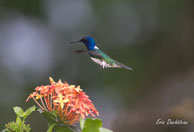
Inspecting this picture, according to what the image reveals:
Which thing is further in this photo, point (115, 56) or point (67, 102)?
point (115, 56)

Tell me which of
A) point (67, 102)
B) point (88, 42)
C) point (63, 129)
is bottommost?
point (63, 129)

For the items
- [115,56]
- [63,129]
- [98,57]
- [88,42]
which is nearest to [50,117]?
[63,129]

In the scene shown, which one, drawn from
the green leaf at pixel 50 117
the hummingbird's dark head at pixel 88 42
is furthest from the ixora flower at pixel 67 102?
the hummingbird's dark head at pixel 88 42

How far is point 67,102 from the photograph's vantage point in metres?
1.33

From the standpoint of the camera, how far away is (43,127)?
669cm

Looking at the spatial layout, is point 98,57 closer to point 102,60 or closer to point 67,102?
point 102,60

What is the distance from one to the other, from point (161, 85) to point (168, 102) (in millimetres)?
601

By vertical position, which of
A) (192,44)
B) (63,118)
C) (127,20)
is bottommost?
(63,118)

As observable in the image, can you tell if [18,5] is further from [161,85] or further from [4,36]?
[161,85]

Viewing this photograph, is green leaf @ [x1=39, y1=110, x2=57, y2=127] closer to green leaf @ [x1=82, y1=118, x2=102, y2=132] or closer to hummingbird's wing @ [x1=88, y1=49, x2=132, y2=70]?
green leaf @ [x1=82, y1=118, x2=102, y2=132]

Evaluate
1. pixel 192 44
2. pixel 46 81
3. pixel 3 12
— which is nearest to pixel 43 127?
pixel 46 81

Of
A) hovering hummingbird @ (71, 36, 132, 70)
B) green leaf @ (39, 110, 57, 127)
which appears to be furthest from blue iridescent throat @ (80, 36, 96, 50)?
green leaf @ (39, 110, 57, 127)

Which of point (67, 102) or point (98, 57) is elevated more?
point (98, 57)

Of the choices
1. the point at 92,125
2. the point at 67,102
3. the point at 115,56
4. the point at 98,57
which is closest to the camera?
the point at 92,125
